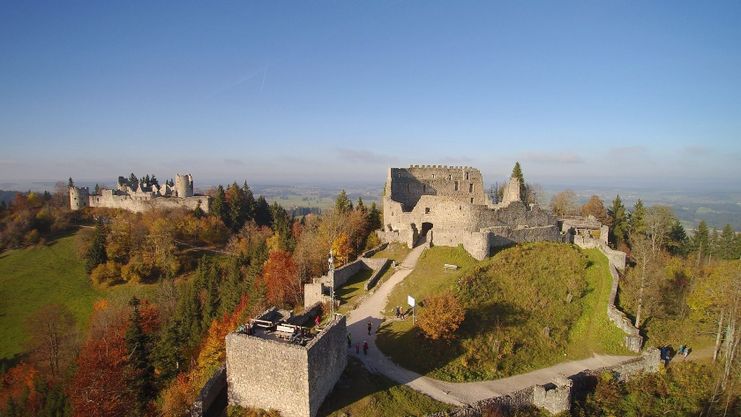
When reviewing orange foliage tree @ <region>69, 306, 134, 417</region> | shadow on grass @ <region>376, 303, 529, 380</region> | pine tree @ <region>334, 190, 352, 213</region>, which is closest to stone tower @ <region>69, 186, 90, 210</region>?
orange foliage tree @ <region>69, 306, 134, 417</region>

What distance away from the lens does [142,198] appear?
74.1 m

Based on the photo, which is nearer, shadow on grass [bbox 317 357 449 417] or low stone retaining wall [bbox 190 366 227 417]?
low stone retaining wall [bbox 190 366 227 417]

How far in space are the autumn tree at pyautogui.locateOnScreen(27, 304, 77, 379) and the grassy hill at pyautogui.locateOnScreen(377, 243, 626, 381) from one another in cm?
3547

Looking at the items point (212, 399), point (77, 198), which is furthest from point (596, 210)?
point (77, 198)

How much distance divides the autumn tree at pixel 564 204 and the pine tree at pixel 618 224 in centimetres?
592

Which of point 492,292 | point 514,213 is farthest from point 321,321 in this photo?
point 514,213

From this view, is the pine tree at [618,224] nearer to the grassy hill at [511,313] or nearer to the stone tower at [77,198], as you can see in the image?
the grassy hill at [511,313]

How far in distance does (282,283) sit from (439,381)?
730 inches

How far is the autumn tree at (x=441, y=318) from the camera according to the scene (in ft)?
74.2

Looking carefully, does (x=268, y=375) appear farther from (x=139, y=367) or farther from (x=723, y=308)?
(x=723, y=308)

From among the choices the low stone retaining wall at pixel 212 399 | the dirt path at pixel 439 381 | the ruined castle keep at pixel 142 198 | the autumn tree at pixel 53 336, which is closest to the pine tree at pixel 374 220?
the dirt path at pixel 439 381

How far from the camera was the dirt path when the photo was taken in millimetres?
20281

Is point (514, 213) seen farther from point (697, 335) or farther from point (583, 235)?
point (697, 335)

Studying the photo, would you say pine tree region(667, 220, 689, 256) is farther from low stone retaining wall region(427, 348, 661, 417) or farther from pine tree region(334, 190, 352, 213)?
pine tree region(334, 190, 352, 213)
